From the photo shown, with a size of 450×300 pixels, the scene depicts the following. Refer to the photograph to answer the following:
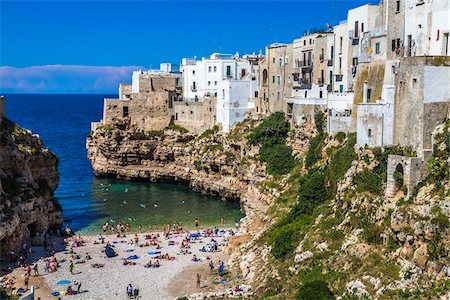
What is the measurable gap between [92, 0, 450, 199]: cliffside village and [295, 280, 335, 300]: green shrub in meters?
6.20

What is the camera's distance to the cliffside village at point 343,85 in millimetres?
29062

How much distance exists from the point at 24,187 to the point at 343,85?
26221 millimetres

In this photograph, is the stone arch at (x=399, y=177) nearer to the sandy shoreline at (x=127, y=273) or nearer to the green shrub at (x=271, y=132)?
the sandy shoreline at (x=127, y=273)

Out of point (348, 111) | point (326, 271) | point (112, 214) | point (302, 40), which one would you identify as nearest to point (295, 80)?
point (302, 40)

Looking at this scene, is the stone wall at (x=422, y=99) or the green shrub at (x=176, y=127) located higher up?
the stone wall at (x=422, y=99)

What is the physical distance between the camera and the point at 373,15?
4388 cm

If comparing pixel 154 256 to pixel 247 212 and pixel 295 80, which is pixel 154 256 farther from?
pixel 295 80

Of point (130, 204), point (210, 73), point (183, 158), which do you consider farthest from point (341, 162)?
point (210, 73)

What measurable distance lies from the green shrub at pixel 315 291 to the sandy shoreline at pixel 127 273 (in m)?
8.12

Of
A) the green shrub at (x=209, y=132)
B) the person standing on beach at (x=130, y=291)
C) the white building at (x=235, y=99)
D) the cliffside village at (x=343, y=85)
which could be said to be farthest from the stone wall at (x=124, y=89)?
the person standing on beach at (x=130, y=291)

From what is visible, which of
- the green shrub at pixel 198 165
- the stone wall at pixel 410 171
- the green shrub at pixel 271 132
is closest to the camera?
the stone wall at pixel 410 171

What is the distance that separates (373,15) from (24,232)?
96.7 feet

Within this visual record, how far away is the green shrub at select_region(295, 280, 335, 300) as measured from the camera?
2494 cm

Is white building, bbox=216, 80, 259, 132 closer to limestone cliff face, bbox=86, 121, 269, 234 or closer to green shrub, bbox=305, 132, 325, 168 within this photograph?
limestone cliff face, bbox=86, 121, 269, 234
